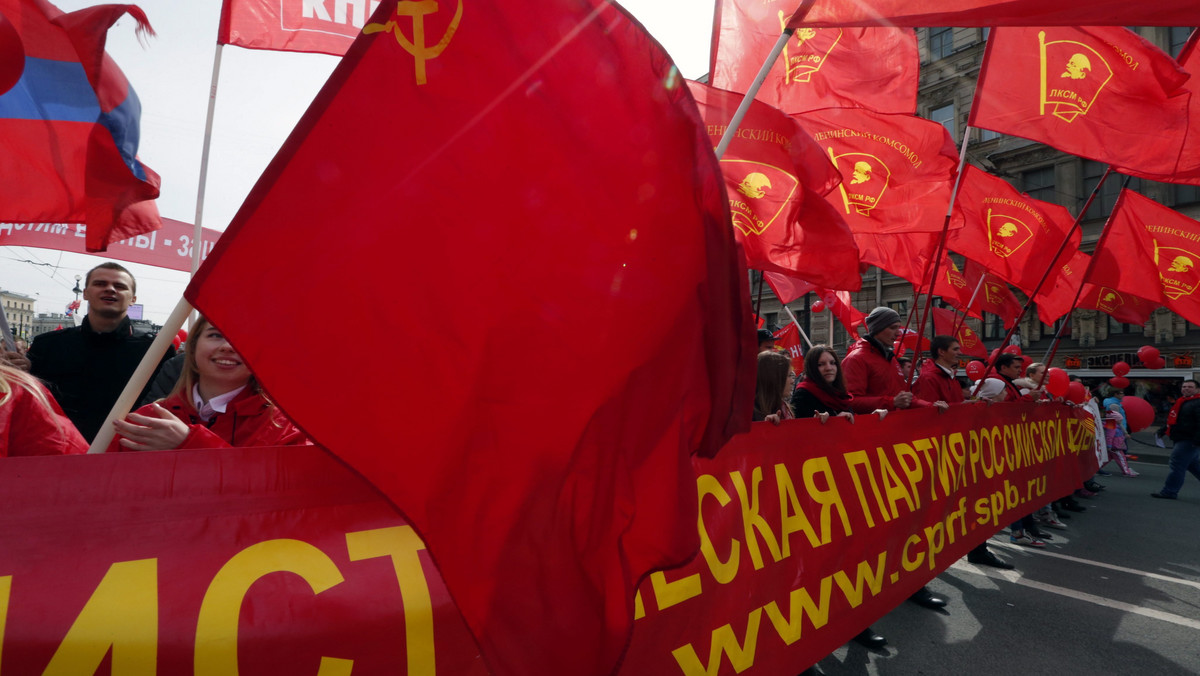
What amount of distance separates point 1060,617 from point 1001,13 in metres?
4.06

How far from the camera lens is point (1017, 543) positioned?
6.43 meters

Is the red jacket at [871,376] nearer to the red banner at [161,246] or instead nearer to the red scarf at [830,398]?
the red scarf at [830,398]

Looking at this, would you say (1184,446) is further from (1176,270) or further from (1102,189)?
(1102,189)

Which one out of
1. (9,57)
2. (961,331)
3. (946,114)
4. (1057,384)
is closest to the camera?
A: (9,57)

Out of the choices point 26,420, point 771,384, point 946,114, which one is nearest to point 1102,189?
point 946,114

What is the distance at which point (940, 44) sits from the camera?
30641mm

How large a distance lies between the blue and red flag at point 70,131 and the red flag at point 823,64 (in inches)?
159

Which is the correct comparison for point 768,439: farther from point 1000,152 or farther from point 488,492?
point 1000,152

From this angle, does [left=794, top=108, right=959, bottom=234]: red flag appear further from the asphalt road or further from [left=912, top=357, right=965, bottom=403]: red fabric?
the asphalt road

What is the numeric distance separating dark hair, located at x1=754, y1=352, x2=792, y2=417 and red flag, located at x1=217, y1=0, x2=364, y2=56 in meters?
3.24

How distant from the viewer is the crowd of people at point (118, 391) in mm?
1894

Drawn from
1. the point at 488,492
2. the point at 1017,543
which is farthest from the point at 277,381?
Result: the point at 1017,543

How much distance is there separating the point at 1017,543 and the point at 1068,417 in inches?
73.9

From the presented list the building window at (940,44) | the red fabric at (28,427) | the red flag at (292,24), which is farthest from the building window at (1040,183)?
the red fabric at (28,427)
